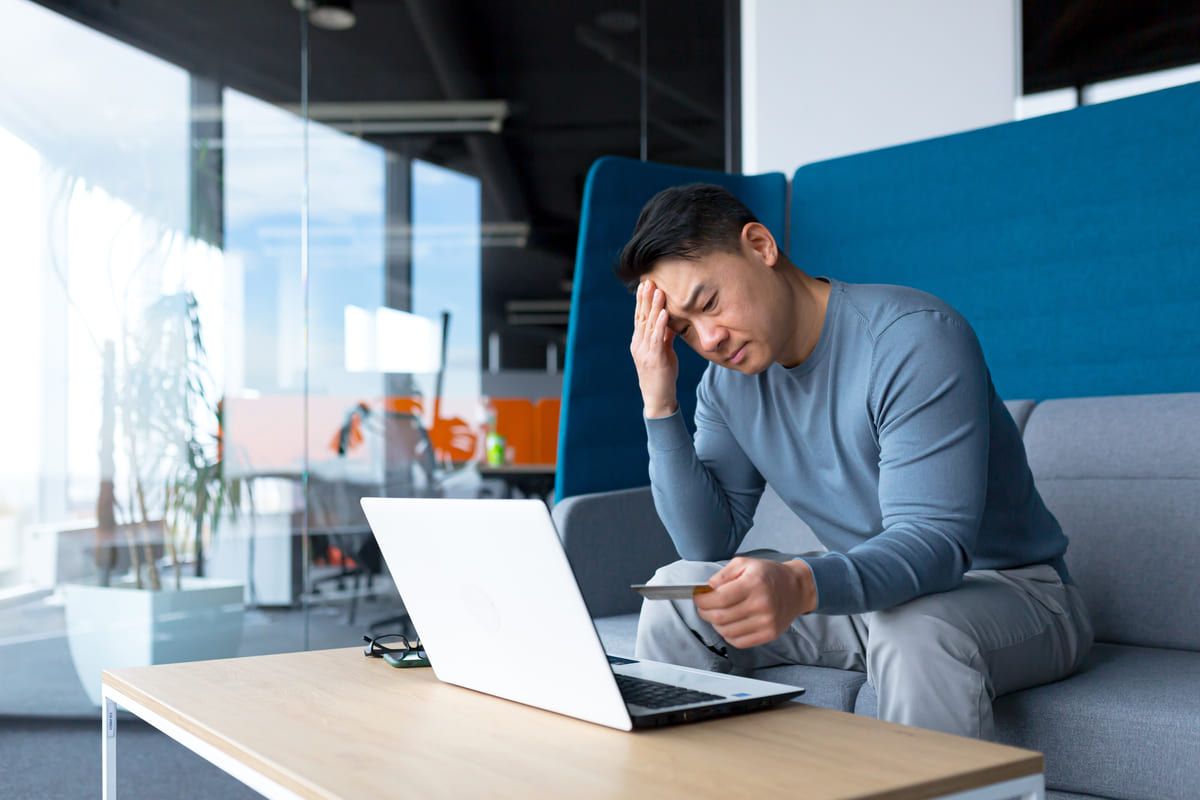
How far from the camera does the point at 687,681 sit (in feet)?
3.95

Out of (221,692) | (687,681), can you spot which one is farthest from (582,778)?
(221,692)

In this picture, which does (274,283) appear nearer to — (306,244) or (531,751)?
(306,244)

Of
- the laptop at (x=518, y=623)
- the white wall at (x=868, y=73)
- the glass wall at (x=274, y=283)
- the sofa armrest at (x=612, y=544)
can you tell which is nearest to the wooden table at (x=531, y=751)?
the laptop at (x=518, y=623)

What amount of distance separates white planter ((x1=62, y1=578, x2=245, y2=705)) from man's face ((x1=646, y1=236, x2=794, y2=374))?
2.46 meters

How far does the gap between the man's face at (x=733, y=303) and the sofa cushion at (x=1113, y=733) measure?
0.56 metres

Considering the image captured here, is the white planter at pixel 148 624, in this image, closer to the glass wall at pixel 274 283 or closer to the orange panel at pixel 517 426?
the glass wall at pixel 274 283

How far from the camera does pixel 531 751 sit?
969mm

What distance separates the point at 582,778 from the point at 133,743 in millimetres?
2757

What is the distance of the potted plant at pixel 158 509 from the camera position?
337 centimetres

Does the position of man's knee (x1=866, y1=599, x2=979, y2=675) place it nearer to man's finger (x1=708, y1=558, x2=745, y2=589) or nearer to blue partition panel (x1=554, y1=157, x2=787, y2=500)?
man's finger (x1=708, y1=558, x2=745, y2=589)

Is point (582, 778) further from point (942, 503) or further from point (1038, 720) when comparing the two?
point (1038, 720)

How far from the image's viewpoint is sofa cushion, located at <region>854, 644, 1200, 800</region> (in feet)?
4.40

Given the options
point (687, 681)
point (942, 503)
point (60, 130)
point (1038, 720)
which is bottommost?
point (1038, 720)

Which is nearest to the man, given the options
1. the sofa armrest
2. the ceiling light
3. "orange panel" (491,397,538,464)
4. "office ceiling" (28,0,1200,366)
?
the sofa armrest
